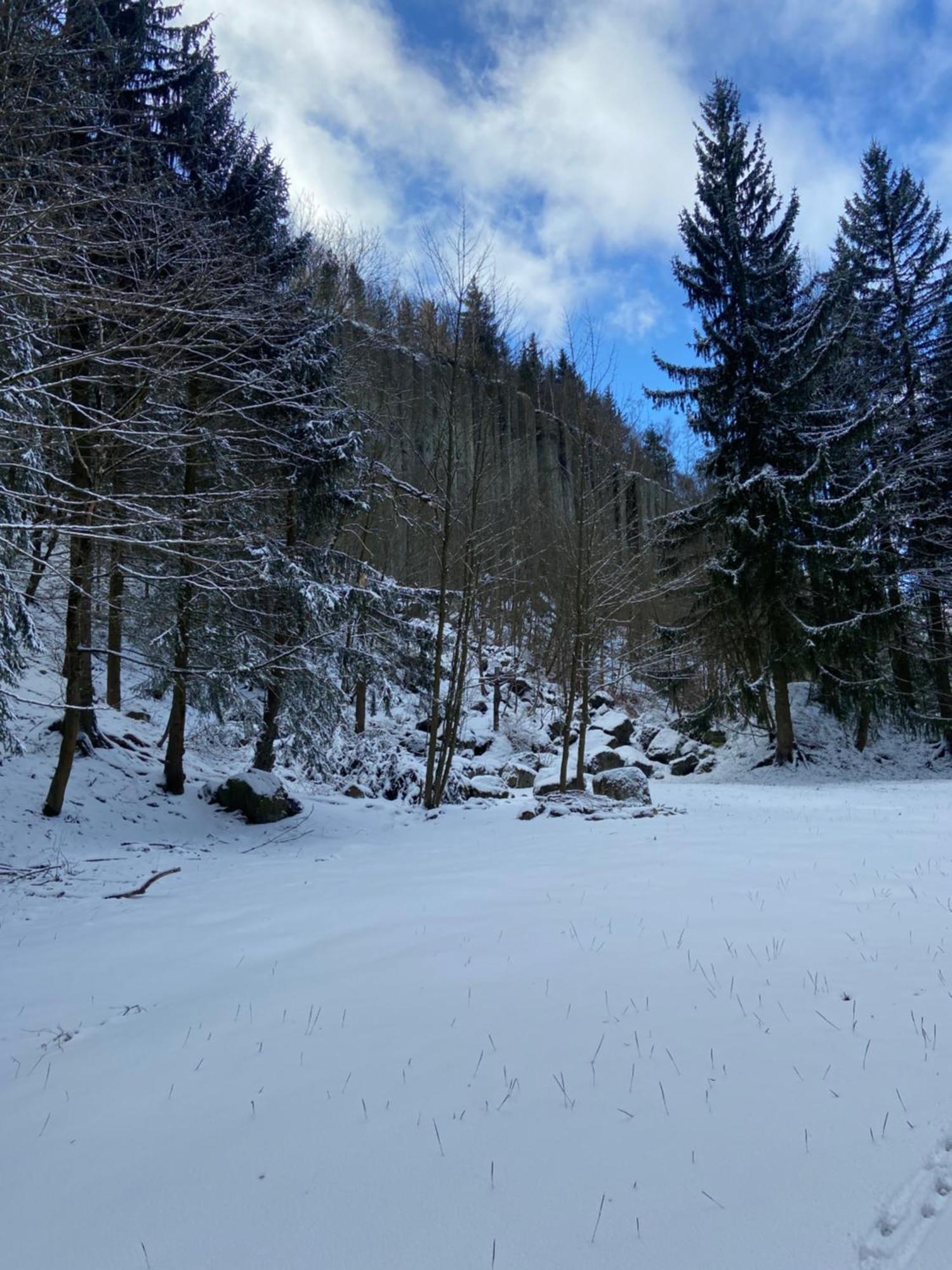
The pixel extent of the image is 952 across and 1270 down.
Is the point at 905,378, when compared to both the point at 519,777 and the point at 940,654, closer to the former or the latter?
the point at 940,654

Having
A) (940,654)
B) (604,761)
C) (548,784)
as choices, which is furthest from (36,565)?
(940,654)

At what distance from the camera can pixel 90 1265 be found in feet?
6.10

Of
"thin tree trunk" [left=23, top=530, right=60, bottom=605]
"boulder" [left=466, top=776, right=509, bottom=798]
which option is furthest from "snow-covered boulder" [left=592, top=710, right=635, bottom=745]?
"thin tree trunk" [left=23, top=530, right=60, bottom=605]

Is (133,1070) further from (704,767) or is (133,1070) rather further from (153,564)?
(704,767)

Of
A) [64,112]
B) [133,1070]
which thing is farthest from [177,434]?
[133,1070]

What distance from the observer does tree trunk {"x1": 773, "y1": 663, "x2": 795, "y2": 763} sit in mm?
15359

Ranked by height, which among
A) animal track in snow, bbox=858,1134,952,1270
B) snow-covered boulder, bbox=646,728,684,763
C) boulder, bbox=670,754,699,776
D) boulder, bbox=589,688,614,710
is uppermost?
boulder, bbox=589,688,614,710

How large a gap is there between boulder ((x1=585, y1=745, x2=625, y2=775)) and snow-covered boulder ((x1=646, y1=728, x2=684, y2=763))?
8.16ft

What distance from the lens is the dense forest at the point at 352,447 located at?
473 cm

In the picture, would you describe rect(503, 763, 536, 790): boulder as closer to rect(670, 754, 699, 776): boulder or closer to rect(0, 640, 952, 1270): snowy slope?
rect(670, 754, 699, 776): boulder

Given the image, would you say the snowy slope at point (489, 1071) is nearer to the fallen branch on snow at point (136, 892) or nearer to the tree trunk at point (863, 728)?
the fallen branch on snow at point (136, 892)

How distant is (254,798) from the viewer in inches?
390

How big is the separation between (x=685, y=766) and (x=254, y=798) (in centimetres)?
1279

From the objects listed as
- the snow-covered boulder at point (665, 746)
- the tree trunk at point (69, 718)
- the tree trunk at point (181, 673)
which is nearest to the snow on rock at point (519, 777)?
the snow-covered boulder at point (665, 746)
